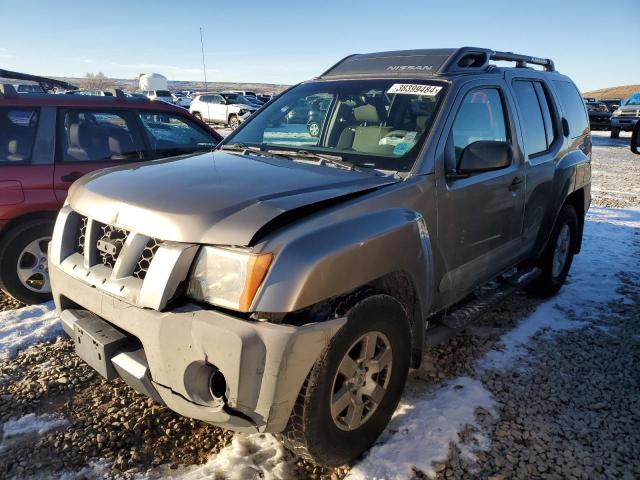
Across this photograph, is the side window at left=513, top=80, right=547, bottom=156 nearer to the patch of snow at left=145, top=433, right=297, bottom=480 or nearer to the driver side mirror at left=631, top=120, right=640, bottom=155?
the driver side mirror at left=631, top=120, right=640, bottom=155

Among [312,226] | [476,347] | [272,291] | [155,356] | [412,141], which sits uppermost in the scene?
[412,141]

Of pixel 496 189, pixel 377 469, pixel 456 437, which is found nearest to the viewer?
pixel 377 469

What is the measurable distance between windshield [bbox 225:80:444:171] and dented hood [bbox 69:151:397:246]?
34 centimetres

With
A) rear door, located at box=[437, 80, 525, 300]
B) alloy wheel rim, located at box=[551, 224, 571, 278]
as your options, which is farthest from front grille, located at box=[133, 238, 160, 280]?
alloy wheel rim, located at box=[551, 224, 571, 278]

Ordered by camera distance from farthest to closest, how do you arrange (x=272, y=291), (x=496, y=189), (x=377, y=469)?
(x=496, y=189) → (x=377, y=469) → (x=272, y=291)

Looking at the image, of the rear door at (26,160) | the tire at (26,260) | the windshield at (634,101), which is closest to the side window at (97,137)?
the rear door at (26,160)

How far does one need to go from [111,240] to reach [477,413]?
2.21 meters

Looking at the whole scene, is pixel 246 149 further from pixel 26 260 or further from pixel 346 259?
pixel 26 260

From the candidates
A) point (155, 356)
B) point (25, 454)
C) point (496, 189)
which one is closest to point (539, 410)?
point (496, 189)

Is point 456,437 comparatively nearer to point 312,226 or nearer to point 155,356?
point 312,226

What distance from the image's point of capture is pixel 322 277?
1971mm

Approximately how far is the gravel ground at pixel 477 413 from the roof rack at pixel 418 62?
6.56 feet

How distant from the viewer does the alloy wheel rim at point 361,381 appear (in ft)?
7.36

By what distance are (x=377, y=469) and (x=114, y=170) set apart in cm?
216
